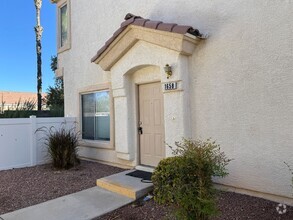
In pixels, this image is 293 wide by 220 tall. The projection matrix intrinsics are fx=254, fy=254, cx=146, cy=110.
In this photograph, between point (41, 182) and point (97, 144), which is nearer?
point (41, 182)

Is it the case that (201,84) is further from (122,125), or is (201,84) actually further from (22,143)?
(22,143)

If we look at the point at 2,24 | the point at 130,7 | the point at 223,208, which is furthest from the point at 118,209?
the point at 2,24

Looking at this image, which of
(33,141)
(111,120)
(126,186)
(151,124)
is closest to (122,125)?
(111,120)

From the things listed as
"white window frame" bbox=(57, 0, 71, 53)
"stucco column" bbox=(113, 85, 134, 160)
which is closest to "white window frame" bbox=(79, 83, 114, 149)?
"stucco column" bbox=(113, 85, 134, 160)

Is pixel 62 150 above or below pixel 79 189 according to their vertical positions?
above

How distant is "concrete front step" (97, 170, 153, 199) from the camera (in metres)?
5.43

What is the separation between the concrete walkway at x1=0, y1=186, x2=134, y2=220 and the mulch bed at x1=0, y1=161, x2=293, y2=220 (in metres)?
0.24

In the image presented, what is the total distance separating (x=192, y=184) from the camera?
344cm

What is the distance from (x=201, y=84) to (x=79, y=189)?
153 inches

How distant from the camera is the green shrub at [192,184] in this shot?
3.34 m

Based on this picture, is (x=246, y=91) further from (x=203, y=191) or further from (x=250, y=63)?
(x=203, y=191)

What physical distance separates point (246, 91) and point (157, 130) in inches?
107

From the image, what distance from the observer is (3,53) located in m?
35.7

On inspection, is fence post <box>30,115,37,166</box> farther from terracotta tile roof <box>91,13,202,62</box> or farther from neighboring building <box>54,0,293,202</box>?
terracotta tile roof <box>91,13,202,62</box>
